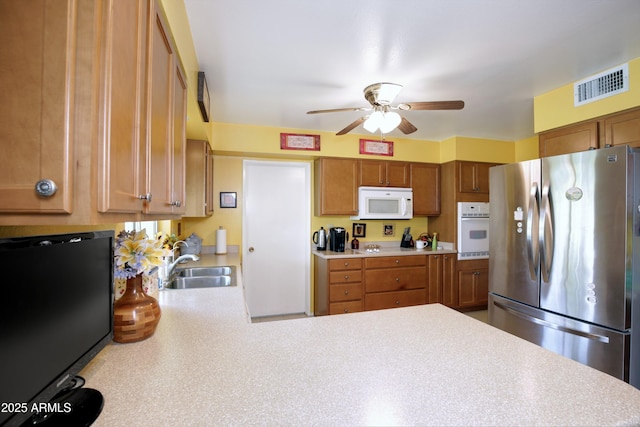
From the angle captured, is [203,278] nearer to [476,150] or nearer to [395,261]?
[395,261]

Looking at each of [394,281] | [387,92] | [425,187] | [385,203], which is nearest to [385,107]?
[387,92]

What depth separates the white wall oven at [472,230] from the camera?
3.72 metres

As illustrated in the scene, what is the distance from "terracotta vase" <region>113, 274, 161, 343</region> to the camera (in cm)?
104

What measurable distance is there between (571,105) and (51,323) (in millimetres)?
3189

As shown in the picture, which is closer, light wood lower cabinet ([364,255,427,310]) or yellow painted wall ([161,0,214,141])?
yellow painted wall ([161,0,214,141])

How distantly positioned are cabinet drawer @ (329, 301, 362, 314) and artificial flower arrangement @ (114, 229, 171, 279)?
247 cm

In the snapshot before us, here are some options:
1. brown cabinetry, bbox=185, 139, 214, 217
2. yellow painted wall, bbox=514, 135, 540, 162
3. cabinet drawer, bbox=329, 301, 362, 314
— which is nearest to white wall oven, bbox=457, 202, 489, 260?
yellow painted wall, bbox=514, 135, 540, 162

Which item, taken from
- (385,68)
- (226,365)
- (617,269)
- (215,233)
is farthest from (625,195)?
(215,233)

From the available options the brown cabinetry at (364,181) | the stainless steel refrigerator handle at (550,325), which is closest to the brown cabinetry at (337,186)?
the brown cabinetry at (364,181)

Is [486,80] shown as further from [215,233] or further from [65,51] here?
[215,233]

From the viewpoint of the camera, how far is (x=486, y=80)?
2205 mm

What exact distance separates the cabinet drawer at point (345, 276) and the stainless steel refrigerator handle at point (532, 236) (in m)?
1.71

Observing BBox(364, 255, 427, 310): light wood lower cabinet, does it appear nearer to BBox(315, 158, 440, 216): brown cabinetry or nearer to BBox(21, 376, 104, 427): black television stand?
BBox(315, 158, 440, 216): brown cabinetry

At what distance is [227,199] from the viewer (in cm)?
357
